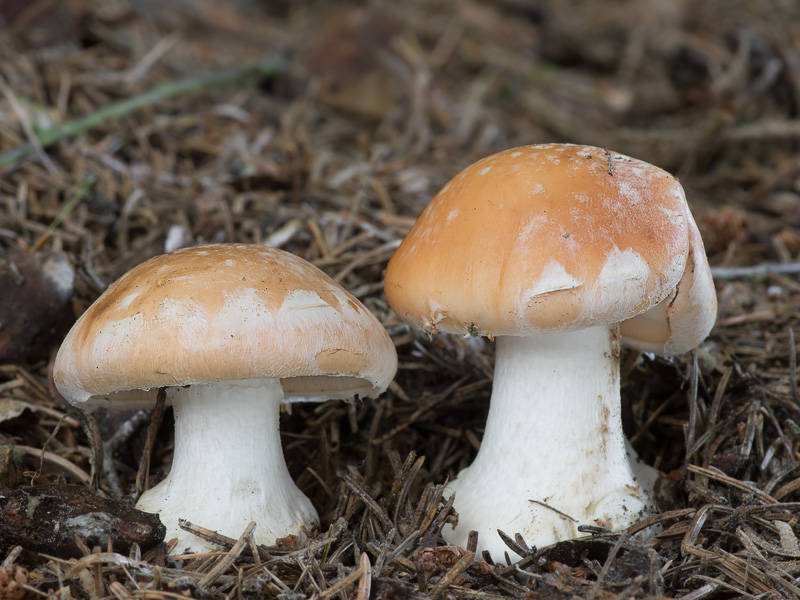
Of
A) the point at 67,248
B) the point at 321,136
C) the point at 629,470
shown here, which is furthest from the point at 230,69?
the point at 629,470

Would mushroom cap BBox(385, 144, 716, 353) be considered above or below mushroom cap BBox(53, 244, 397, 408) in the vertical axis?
above

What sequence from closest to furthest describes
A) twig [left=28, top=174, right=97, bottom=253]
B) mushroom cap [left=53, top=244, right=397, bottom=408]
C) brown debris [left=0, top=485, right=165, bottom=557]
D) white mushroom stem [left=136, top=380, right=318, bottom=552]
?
mushroom cap [left=53, top=244, right=397, bottom=408]
brown debris [left=0, top=485, right=165, bottom=557]
white mushroom stem [left=136, top=380, right=318, bottom=552]
twig [left=28, top=174, right=97, bottom=253]

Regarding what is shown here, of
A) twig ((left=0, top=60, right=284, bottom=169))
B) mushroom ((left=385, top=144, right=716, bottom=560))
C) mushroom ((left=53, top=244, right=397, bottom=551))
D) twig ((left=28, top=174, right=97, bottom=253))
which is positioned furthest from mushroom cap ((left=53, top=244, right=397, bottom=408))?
twig ((left=0, top=60, right=284, bottom=169))

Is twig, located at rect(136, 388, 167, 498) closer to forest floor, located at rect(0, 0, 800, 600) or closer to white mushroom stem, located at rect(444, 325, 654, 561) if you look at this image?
forest floor, located at rect(0, 0, 800, 600)

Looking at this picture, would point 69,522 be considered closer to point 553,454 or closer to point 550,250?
point 553,454

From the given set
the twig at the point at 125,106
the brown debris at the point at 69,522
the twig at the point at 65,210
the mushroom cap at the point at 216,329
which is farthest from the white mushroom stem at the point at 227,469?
the twig at the point at 125,106

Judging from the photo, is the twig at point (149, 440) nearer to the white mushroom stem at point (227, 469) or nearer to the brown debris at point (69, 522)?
the white mushroom stem at point (227, 469)

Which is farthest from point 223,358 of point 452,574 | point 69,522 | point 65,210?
point 65,210
